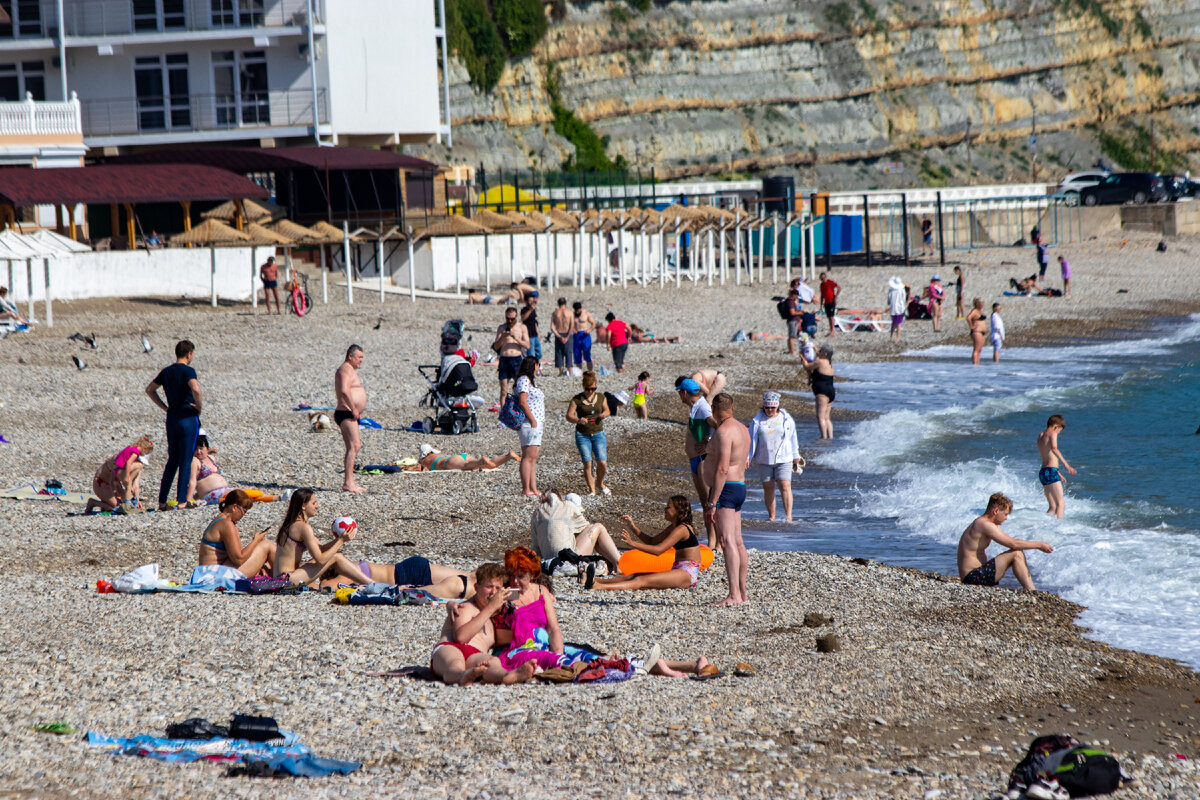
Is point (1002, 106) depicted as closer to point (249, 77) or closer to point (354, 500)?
point (249, 77)

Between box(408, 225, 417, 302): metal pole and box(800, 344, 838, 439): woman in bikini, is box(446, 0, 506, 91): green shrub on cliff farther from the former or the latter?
box(800, 344, 838, 439): woman in bikini

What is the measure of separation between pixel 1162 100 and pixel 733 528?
90744mm

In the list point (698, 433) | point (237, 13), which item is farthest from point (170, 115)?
point (698, 433)

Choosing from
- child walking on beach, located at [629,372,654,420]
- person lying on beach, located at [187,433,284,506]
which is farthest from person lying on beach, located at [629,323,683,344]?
person lying on beach, located at [187,433,284,506]

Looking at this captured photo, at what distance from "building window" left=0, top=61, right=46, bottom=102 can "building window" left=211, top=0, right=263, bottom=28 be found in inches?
221

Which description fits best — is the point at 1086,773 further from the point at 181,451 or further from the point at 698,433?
the point at 181,451

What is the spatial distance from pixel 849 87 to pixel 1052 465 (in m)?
70.6

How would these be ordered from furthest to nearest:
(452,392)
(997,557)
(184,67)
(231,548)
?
(184,67) < (452,392) < (997,557) < (231,548)

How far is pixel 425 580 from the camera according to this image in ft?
31.6

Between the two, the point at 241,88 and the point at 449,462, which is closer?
the point at 449,462

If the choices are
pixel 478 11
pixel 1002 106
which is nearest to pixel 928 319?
pixel 478 11

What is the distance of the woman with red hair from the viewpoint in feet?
25.0

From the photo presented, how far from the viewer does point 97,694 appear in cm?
696

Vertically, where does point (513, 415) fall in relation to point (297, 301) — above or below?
below
